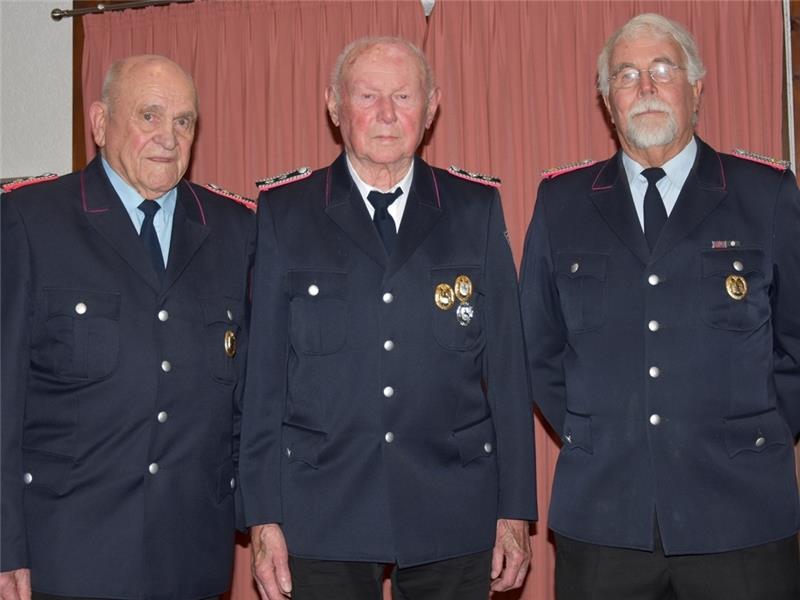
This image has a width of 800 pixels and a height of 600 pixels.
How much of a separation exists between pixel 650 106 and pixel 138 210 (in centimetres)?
140

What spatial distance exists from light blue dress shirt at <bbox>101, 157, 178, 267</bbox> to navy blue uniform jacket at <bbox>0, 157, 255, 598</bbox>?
58 mm

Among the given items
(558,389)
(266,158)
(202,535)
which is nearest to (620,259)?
(558,389)

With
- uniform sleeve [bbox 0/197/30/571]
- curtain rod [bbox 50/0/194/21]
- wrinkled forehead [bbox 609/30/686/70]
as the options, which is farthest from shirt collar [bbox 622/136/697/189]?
curtain rod [bbox 50/0/194/21]

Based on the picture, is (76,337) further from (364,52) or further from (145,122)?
(364,52)

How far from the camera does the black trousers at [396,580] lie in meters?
2.30

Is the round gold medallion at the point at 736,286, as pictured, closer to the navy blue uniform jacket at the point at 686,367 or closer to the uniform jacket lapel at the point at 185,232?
the navy blue uniform jacket at the point at 686,367

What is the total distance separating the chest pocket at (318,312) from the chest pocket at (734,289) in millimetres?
925

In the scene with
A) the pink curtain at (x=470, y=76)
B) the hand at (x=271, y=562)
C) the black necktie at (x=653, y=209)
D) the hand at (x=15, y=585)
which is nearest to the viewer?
the hand at (x=15, y=585)

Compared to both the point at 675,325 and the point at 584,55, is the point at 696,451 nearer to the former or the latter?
the point at 675,325

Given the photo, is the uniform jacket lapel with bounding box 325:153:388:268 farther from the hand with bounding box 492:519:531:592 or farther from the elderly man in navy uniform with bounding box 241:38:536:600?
the hand with bounding box 492:519:531:592

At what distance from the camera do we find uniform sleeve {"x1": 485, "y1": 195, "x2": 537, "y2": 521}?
2.45m

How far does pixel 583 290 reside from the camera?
2543 millimetres

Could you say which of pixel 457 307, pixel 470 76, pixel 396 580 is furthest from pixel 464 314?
pixel 470 76

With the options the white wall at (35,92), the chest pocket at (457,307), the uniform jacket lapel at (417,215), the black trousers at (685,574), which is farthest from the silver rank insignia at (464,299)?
the white wall at (35,92)
